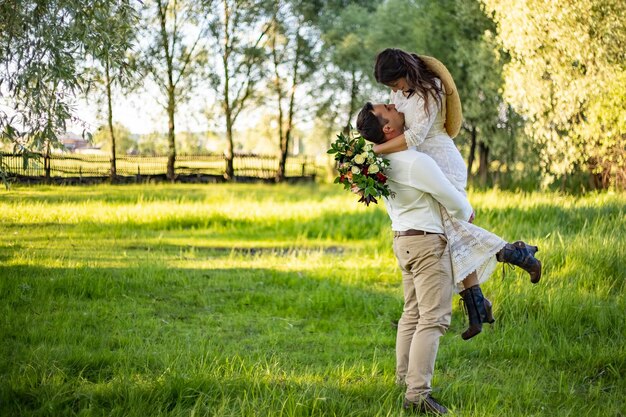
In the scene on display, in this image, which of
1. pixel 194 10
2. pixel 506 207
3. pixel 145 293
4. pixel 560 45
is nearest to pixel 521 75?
pixel 560 45

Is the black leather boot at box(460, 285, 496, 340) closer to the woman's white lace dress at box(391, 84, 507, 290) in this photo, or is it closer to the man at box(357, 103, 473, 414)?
the woman's white lace dress at box(391, 84, 507, 290)

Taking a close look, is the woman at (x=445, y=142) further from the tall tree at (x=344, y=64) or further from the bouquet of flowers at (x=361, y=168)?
the tall tree at (x=344, y=64)

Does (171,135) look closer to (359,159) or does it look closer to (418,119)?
(359,159)

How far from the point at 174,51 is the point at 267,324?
21195 mm

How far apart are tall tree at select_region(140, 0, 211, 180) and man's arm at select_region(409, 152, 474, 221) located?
20159mm

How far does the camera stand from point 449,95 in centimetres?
471

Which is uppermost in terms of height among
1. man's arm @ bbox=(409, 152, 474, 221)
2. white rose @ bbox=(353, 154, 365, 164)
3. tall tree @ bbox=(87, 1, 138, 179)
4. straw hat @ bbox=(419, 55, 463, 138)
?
tall tree @ bbox=(87, 1, 138, 179)

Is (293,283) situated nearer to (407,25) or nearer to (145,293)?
(145,293)

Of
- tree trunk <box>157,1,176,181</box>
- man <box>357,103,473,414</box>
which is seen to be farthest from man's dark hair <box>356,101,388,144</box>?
tree trunk <box>157,1,176,181</box>

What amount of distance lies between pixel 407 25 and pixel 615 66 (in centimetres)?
1452

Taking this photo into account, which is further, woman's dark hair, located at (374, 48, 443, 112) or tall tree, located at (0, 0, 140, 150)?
tall tree, located at (0, 0, 140, 150)

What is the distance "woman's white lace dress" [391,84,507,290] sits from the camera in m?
4.57

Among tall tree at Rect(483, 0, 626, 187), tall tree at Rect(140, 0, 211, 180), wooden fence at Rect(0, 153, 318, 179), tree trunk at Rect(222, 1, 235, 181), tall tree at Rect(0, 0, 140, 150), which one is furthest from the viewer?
tree trunk at Rect(222, 1, 235, 181)

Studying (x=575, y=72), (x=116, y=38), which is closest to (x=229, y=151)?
(x=575, y=72)
